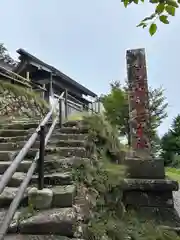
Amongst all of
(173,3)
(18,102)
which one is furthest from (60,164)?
(18,102)

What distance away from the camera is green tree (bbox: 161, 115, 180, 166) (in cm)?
2403

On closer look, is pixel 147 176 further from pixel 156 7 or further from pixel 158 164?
pixel 156 7

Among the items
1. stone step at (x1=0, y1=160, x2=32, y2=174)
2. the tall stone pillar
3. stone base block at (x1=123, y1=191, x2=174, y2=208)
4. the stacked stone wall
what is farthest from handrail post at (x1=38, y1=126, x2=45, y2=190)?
the stacked stone wall

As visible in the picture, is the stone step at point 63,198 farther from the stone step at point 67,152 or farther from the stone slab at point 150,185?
the stone slab at point 150,185

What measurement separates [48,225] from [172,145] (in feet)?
78.4

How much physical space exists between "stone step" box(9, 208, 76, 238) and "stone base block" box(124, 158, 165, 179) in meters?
2.65

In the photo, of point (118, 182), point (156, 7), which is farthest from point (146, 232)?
point (156, 7)

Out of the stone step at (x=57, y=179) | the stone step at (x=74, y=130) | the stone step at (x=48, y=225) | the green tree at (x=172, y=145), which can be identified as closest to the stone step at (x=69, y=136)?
the stone step at (x=74, y=130)

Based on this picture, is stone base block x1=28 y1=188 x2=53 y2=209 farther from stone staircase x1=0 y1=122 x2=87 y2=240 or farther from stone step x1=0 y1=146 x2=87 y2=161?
stone step x1=0 y1=146 x2=87 y2=161

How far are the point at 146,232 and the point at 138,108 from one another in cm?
258

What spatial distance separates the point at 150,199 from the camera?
4207 mm

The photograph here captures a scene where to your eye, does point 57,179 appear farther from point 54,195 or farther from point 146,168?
point 146,168

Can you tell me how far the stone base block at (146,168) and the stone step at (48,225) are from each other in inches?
104

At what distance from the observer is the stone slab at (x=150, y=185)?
4184mm
